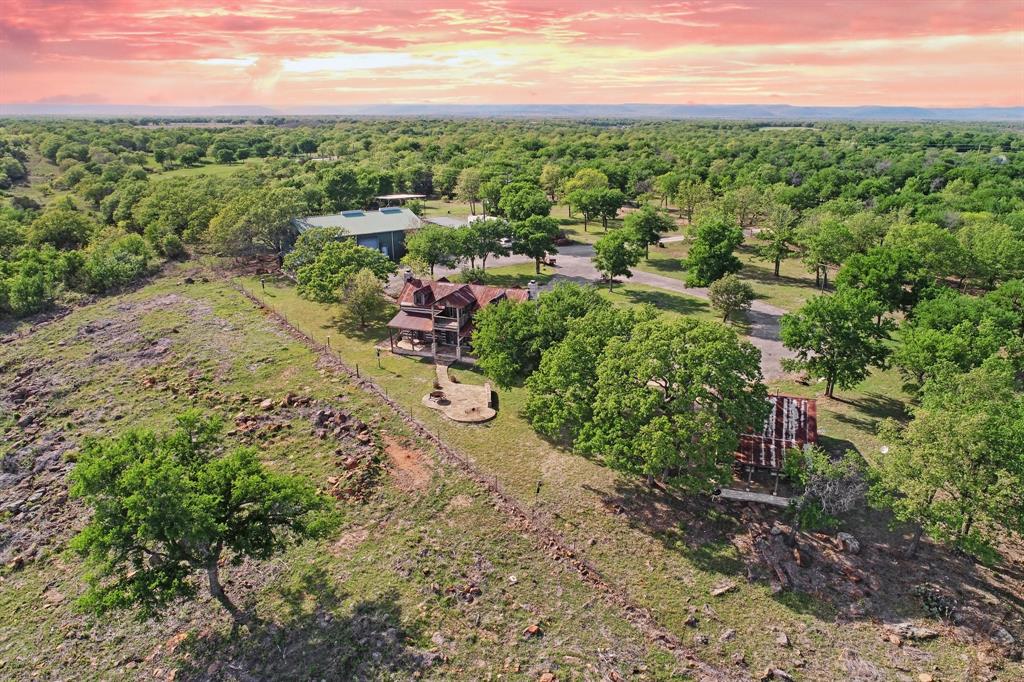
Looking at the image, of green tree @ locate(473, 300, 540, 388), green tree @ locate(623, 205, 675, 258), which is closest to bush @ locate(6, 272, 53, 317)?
green tree @ locate(473, 300, 540, 388)

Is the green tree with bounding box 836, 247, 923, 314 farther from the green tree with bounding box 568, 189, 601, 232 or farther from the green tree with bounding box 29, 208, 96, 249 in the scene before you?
the green tree with bounding box 29, 208, 96, 249

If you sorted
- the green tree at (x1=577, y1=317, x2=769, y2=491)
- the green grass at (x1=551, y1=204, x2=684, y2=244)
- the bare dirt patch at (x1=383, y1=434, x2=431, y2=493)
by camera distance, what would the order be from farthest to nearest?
the green grass at (x1=551, y1=204, x2=684, y2=244) → the bare dirt patch at (x1=383, y1=434, x2=431, y2=493) → the green tree at (x1=577, y1=317, x2=769, y2=491)

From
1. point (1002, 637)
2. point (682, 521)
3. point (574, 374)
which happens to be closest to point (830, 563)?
point (1002, 637)

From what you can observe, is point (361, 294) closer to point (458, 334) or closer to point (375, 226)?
point (458, 334)

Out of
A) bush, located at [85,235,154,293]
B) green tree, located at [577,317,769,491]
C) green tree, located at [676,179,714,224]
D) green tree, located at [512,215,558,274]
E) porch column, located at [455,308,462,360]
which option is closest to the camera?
green tree, located at [577,317,769,491]

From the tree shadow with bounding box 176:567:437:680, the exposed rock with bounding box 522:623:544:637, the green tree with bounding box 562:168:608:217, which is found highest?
the green tree with bounding box 562:168:608:217

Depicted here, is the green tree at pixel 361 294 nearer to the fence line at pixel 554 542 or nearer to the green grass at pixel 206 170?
the fence line at pixel 554 542

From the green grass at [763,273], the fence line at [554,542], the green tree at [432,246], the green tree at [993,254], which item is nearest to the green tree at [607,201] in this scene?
the green grass at [763,273]

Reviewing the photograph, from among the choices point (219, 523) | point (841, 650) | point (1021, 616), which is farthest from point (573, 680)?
point (1021, 616)
